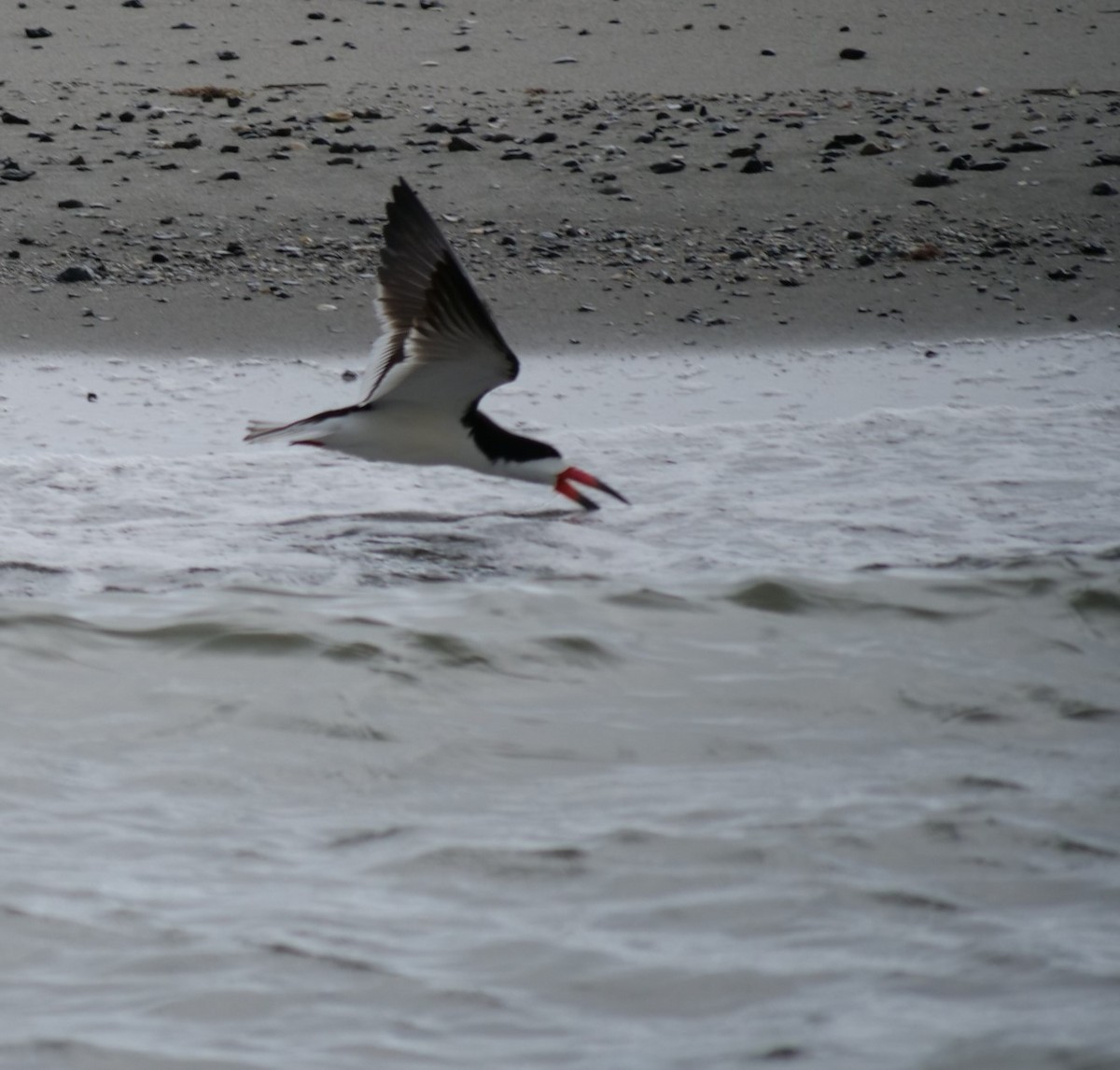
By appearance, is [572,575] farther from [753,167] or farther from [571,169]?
[753,167]

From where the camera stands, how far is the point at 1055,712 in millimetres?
4547

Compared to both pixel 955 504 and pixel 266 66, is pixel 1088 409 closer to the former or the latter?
pixel 955 504

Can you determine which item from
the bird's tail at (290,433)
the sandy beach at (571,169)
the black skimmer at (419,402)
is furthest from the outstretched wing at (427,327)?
the sandy beach at (571,169)

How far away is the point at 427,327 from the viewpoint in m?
5.61

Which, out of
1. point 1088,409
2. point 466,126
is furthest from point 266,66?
point 1088,409

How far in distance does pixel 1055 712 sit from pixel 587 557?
5.00ft

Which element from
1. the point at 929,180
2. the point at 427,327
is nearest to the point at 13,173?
the point at 427,327

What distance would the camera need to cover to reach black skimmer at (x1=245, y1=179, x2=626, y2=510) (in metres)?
5.73

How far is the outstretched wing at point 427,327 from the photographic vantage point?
549 cm

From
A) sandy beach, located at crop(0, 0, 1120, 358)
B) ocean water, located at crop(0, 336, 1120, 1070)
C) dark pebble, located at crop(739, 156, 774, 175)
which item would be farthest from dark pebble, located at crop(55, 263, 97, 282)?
dark pebble, located at crop(739, 156, 774, 175)

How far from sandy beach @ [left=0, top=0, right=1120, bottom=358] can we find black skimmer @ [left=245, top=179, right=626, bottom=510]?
5.14 feet

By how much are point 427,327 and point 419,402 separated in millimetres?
324

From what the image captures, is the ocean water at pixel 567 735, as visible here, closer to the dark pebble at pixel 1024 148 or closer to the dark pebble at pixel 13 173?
the dark pebble at pixel 13 173

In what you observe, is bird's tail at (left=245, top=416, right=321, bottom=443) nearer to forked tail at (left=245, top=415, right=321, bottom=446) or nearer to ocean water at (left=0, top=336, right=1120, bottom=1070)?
forked tail at (left=245, top=415, right=321, bottom=446)
